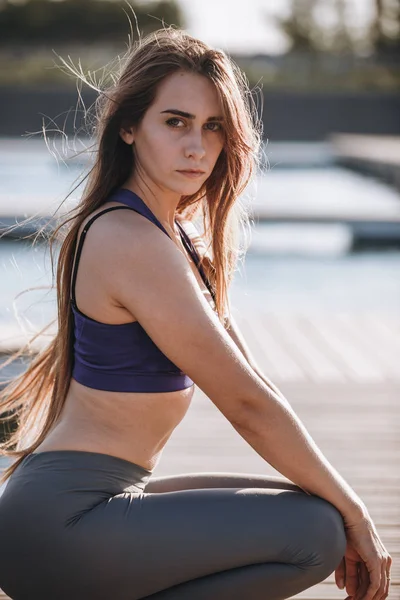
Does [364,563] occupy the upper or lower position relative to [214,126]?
lower

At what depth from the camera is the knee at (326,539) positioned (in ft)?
5.28

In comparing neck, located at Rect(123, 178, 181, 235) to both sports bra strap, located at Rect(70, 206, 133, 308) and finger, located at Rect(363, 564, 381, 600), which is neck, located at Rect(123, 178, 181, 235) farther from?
finger, located at Rect(363, 564, 381, 600)

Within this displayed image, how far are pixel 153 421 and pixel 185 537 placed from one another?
0.22 m

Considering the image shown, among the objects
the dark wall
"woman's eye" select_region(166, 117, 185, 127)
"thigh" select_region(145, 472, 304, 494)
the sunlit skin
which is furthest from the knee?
the dark wall

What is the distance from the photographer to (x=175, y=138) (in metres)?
1.79

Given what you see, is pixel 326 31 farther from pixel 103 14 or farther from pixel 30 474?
pixel 30 474

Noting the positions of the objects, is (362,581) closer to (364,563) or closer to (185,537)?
(364,563)

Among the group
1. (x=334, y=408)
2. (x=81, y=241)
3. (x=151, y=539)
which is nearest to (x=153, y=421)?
(x=151, y=539)

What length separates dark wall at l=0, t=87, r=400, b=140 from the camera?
27.4m

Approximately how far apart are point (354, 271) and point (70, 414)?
310 inches

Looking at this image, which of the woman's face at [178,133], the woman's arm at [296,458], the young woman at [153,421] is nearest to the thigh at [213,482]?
the young woman at [153,421]

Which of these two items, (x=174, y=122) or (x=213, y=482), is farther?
(x=213, y=482)

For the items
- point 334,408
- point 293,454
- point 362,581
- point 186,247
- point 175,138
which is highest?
point 175,138

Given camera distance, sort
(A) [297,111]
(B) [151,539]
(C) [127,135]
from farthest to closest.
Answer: (A) [297,111]
(C) [127,135]
(B) [151,539]
